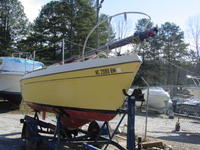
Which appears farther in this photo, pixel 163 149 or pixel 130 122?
pixel 163 149

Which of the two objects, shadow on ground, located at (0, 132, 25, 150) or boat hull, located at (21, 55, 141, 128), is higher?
boat hull, located at (21, 55, 141, 128)

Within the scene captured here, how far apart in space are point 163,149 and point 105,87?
3.06m

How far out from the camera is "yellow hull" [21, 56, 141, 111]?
5.97 meters

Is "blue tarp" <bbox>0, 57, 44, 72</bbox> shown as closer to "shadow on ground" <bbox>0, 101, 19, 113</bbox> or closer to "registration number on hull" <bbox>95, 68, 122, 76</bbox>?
"shadow on ground" <bbox>0, 101, 19, 113</bbox>

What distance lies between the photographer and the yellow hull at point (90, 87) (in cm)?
597

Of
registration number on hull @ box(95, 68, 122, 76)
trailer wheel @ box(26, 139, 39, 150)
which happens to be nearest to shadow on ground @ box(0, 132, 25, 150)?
trailer wheel @ box(26, 139, 39, 150)

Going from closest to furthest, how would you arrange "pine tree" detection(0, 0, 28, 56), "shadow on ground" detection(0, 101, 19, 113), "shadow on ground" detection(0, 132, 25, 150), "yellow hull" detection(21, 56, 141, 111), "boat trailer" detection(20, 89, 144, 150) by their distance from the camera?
"yellow hull" detection(21, 56, 141, 111) → "boat trailer" detection(20, 89, 144, 150) → "shadow on ground" detection(0, 132, 25, 150) → "shadow on ground" detection(0, 101, 19, 113) → "pine tree" detection(0, 0, 28, 56)

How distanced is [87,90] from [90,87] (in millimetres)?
123

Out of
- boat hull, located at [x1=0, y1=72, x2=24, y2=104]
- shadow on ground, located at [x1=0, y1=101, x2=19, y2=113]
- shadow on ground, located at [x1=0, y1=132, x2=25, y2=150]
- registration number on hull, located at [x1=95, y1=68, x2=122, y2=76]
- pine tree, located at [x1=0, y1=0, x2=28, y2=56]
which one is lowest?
shadow on ground, located at [x1=0, y1=132, x2=25, y2=150]

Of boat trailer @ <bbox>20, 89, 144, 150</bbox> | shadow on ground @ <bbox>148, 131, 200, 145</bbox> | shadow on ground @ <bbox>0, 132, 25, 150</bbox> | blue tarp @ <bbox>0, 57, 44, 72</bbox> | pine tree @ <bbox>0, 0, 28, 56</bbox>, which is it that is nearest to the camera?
boat trailer @ <bbox>20, 89, 144, 150</bbox>

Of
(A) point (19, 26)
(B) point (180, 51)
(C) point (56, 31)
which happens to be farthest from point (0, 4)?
(B) point (180, 51)

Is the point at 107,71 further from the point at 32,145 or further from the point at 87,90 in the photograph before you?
the point at 32,145

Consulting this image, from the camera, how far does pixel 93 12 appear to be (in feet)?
121

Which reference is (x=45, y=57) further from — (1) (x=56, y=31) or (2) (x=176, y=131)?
(2) (x=176, y=131)
